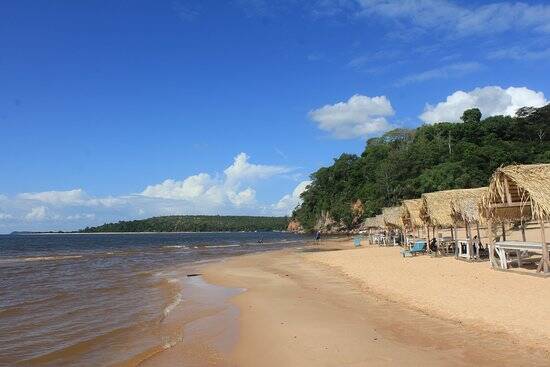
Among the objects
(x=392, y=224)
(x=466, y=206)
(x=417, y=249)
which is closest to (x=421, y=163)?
(x=392, y=224)

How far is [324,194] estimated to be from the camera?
98625 mm

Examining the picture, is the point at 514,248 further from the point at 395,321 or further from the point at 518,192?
the point at 395,321

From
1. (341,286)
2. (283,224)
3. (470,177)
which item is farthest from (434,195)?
(283,224)

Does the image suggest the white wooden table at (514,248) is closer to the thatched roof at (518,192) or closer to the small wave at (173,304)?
the thatched roof at (518,192)

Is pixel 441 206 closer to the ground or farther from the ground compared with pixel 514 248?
farther from the ground

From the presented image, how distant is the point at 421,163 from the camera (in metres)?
71.8

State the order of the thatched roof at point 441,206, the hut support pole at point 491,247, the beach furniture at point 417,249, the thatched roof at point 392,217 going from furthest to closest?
the thatched roof at point 392,217 < the beach furniture at point 417,249 < the thatched roof at point 441,206 < the hut support pole at point 491,247

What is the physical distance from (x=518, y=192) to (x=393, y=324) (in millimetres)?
8739

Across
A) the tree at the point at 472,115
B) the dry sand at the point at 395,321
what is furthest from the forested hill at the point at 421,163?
the dry sand at the point at 395,321

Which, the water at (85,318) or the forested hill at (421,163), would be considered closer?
the water at (85,318)

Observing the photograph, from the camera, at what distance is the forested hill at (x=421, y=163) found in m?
59.1

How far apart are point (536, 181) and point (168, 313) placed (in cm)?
1168

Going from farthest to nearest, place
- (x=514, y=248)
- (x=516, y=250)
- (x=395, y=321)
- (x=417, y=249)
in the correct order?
1. (x=417, y=249)
2. (x=516, y=250)
3. (x=514, y=248)
4. (x=395, y=321)

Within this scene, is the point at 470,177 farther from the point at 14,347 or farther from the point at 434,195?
the point at 14,347
